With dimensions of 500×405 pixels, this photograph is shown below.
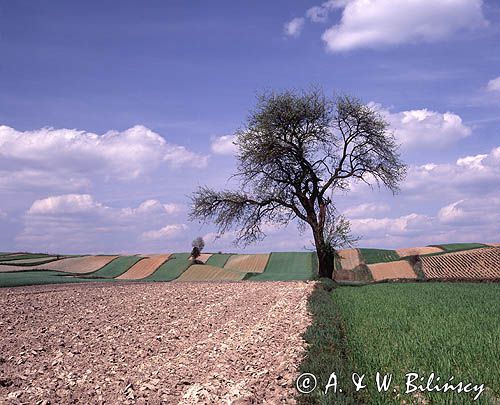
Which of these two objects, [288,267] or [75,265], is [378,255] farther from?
[75,265]

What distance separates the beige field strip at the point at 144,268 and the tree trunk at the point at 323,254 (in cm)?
1780

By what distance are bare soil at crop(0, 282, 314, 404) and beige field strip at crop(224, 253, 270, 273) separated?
2742 cm

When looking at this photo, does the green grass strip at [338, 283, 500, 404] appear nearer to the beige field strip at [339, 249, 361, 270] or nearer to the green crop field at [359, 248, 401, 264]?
the beige field strip at [339, 249, 361, 270]

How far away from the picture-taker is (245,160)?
3412cm

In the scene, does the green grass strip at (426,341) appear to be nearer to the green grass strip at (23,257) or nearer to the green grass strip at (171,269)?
the green grass strip at (171,269)

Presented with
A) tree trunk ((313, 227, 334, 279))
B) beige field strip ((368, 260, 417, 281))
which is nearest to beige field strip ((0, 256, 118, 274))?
tree trunk ((313, 227, 334, 279))

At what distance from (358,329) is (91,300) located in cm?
1276

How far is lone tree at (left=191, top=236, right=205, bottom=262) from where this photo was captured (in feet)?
172

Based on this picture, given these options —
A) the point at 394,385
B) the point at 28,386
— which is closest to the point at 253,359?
the point at 394,385

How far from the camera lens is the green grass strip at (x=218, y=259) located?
52.3 metres

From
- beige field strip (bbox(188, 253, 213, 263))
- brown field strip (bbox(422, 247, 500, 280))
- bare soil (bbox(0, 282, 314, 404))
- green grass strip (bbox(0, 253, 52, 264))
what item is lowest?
bare soil (bbox(0, 282, 314, 404))

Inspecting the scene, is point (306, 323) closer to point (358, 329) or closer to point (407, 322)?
point (358, 329)

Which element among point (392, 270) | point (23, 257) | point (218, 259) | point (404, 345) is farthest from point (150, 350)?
point (23, 257)

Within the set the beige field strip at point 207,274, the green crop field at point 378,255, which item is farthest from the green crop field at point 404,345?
the green crop field at point 378,255
